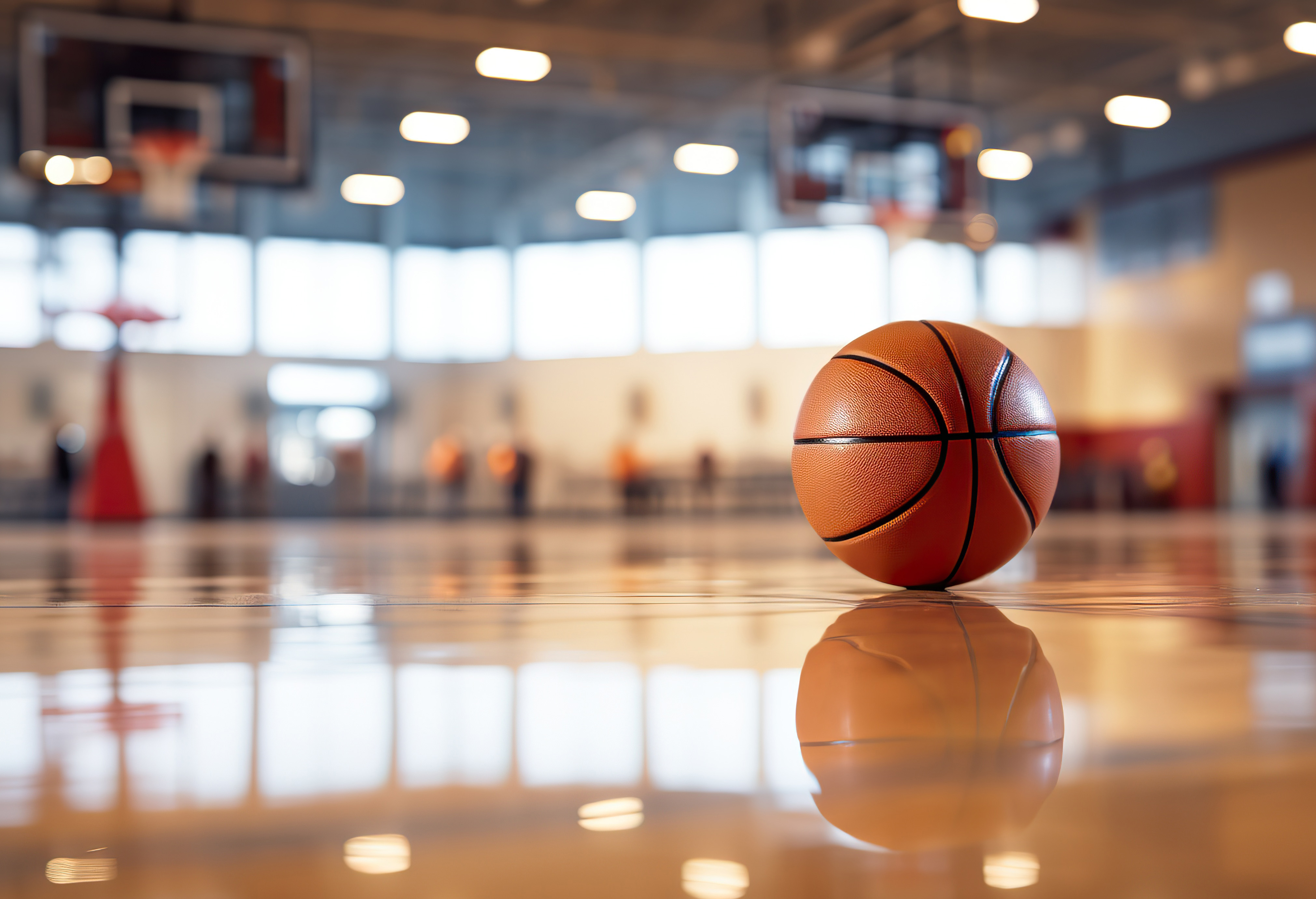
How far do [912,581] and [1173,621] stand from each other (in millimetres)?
473

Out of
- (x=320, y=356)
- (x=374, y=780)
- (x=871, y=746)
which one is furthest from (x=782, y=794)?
(x=320, y=356)

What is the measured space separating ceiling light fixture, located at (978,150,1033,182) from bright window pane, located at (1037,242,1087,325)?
1.16 m

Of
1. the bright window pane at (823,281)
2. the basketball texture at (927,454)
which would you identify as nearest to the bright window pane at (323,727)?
the basketball texture at (927,454)

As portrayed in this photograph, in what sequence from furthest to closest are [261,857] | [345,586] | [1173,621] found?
[345,586]
[1173,621]
[261,857]

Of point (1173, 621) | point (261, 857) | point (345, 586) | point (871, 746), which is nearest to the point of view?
point (261, 857)

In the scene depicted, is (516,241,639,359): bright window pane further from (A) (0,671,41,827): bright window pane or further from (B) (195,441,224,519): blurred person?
(A) (0,671,41,827): bright window pane

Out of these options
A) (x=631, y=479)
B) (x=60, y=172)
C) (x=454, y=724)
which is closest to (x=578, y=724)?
(x=454, y=724)

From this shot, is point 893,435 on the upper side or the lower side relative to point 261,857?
upper

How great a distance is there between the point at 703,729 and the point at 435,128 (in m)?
12.2

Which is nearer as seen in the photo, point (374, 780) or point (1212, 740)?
point (374, 780)

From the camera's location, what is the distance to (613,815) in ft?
1.97

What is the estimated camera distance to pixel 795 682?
3.38 ft

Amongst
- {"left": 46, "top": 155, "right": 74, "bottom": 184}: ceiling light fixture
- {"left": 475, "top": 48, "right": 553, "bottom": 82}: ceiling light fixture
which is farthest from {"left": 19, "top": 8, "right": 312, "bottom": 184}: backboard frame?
{"left": 46, "top": 155, "right": 74, "bottom": 184}: ceiling light fixture

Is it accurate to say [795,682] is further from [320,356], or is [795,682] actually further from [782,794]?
[320,356]
